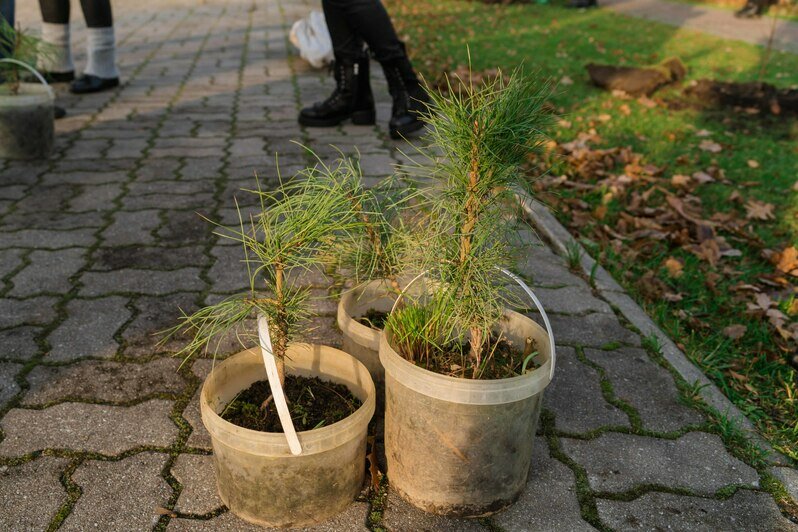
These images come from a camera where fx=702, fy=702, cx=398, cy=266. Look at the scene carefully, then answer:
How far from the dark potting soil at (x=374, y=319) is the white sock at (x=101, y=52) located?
463cm

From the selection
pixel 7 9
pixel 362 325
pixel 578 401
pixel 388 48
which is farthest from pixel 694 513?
pixel 7 9

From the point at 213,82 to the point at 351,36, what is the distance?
2.46 metres

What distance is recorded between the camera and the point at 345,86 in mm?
5160

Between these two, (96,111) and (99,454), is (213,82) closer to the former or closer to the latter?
(96,111)

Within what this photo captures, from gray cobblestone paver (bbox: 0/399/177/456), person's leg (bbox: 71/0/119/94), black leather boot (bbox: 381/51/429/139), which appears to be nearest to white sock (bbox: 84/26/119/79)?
person's leg (bbox: 71/0/119/94)

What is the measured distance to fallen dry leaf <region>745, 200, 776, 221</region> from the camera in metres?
3.87

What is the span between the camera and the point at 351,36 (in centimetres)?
484

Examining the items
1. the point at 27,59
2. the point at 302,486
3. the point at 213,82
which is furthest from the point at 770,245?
the point at 213,82

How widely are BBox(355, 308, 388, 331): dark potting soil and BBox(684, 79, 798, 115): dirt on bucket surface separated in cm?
477

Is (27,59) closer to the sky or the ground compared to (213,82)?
closer to the sky

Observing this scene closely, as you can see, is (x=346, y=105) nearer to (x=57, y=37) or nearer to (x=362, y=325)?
(x=57, y=37)

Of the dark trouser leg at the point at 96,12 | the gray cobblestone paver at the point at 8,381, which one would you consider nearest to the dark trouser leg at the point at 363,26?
the dark trouser leg at the point at 96,12

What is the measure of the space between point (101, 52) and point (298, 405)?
17.1ft

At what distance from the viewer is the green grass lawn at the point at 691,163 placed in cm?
268
